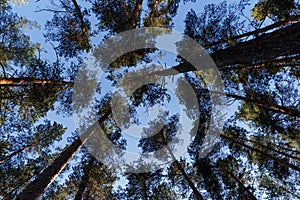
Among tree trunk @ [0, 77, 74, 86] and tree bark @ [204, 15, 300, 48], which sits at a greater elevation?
tree bark @ [204, 15, 300, 48]

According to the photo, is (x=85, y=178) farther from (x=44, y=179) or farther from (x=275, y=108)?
(x=275, y=108)

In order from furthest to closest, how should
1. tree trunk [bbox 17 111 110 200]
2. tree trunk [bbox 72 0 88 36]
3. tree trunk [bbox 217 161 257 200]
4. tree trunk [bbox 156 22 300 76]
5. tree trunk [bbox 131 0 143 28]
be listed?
1. tree trunk [bbox 131 0 143 28]
2. tree trunk [bbox 217 161 257 200]
3. tree trunk [bbox 72 0 88 36]
4. tree trunk [bbox 17 111 110 200]
5. tree trunk [bbox 156 22 300 76]

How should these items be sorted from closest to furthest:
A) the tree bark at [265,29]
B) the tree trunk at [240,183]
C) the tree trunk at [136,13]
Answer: the tree bark at [265,29]
the tree trunk at [240,183]
the tree trunk at [136,13]

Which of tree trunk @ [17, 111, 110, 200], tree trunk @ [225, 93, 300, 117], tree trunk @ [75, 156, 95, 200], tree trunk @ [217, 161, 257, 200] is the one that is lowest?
tree trunk @ [17, 111, 110, 200]

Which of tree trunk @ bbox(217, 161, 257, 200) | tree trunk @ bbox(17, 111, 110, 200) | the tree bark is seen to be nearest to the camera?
tree trunk @ bbox(17, 111, 110, 200)

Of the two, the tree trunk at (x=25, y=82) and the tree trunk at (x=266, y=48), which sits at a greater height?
the tree trunk at (x=266, y=48)

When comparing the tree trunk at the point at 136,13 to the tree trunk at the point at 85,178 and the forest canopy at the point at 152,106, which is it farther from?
the tree trunk at the point at 85,178

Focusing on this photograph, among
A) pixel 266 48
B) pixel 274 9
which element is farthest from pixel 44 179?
pixel 274 9

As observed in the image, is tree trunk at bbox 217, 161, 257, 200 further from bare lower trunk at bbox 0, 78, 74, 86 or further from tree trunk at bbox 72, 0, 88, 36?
tree trunk at bbox 72, 0, 88, 36

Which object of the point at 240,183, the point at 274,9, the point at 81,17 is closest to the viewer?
the point at 274,9

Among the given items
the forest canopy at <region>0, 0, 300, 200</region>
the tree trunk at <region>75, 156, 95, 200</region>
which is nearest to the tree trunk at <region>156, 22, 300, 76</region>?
the forest canopy at <region>0, 0, 300, 200</region>

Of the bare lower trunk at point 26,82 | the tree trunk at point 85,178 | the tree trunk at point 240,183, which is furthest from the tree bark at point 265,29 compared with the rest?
the tree trunk at point 85,178

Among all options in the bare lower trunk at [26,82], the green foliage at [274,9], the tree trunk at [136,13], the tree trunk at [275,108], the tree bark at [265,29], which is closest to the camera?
the bare lower trunk at [26,82]

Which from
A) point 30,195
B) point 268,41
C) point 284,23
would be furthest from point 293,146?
point 30,195
